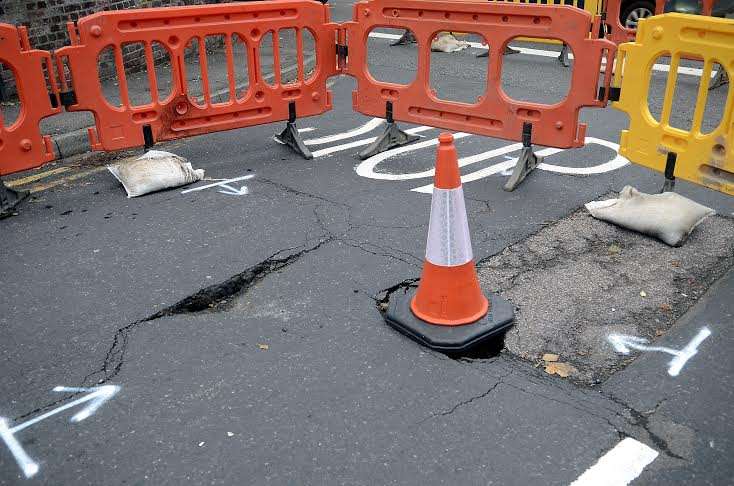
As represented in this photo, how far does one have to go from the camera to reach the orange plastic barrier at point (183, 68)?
5.78 metres

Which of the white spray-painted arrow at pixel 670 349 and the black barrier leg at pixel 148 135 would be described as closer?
the white spray-painted arrow at pixel 670 349

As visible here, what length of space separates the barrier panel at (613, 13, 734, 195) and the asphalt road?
0.60 m

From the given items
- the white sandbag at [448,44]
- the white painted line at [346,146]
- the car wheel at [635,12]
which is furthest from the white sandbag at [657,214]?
the white sandbag at [448,44]

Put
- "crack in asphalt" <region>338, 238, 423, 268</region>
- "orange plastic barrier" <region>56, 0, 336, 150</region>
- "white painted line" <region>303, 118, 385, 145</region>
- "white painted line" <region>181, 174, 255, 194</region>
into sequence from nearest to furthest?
"crack in asphalt" <region>338, 238, 423, 268</region>, "orange plastic barrier" <region>56, 0, 336, 150</region>, "white painted line" <region>181, 174, 255, 194</region>, "white painted line" <region>303, 118, 385, 145</region>

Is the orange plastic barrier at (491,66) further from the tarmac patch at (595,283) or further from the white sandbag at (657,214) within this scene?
the tarmac patch at (595,283)

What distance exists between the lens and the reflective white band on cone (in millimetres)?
3689

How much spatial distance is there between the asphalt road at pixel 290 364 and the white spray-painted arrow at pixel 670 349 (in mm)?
47

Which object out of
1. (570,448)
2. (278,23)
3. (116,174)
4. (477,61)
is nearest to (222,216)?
(116,174)

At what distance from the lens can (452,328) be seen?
3742 millimetres

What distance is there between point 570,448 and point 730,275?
2.13 m

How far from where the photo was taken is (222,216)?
5.37 m

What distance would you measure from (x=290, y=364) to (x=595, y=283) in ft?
6.66

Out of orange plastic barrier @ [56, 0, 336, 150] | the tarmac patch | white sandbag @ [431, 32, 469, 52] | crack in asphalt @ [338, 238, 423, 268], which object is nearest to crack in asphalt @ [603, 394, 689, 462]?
the tarmac patch

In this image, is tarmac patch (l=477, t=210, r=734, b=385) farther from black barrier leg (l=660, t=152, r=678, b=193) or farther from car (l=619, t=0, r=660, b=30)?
car (l=619, t=0, r=660, b=30)
